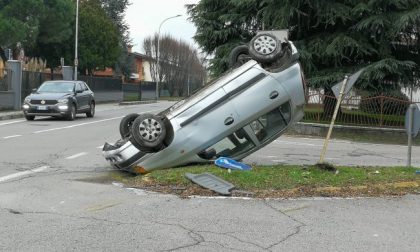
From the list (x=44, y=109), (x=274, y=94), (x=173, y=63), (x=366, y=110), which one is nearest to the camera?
(x=274, y=94)

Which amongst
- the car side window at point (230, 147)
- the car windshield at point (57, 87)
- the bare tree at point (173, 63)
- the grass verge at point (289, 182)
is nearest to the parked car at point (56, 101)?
the car windshield at point (57, 87)

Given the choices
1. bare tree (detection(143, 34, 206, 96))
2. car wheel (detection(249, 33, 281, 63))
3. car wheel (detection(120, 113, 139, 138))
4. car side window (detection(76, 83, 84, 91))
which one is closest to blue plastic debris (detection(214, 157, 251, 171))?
car wheel (detection(249, 33, 281, 63))

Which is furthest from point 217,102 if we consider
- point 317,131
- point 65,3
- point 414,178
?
point 65,3

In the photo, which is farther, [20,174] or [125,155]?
[20,174]

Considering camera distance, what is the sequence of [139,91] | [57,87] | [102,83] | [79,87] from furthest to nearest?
[139,91] → [102,83] → [79,87] → [57,87]

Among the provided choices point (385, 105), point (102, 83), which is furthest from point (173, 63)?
point (385, 105)

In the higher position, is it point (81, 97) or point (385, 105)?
point (385, 105)

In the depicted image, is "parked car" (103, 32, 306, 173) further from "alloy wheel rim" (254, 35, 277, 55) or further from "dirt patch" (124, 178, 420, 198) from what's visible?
"dirt patch" (124, 178, 420, 198)

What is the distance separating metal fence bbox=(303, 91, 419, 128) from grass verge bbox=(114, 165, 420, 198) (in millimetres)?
11183

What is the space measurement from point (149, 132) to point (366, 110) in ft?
43.4

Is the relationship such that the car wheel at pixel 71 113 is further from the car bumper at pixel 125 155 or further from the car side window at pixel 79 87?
the car bumper at pixel 125 155

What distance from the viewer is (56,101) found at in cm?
2266

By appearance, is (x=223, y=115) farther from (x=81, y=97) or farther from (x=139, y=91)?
(x=139, y=91)

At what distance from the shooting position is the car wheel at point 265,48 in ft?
31.5
